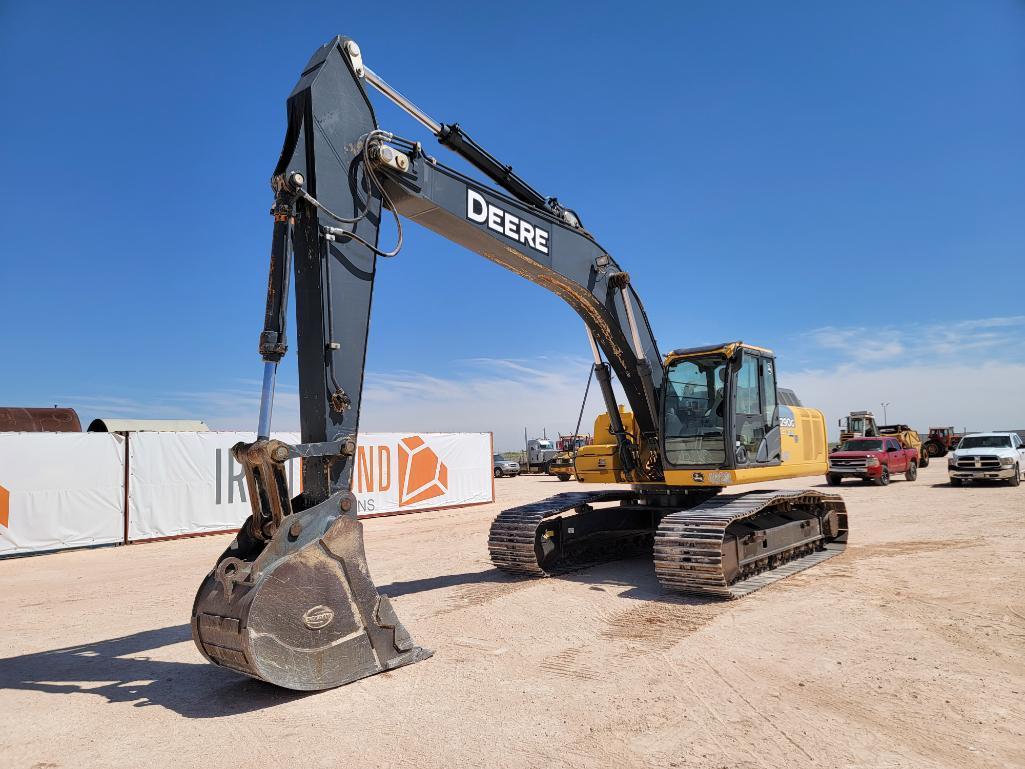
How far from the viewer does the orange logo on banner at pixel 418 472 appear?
19.8 metres

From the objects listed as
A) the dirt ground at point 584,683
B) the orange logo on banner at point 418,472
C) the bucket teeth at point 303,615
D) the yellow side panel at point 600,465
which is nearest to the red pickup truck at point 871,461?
the orange logo on banner at point 418,472

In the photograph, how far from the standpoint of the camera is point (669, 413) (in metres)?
9.08

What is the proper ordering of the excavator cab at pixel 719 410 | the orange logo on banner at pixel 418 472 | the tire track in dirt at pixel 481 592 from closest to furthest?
the tire track in dirt at pixel 481 592
the excavator cab at pixel 719 410
the orange logo on banner at pixel 418 472

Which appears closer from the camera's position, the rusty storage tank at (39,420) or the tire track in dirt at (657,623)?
the tire track in dirt at (657,623)

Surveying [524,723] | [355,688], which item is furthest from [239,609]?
[524,723]

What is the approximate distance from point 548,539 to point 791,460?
367 centimetres

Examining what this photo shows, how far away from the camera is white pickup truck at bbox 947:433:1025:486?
67.8 ft

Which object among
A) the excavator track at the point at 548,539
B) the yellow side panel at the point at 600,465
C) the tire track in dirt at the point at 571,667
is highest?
the yellow side panel at the point at 600,465

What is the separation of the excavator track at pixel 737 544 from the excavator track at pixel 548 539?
167 centimetres

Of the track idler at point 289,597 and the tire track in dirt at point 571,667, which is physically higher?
the track idler at point 289,597

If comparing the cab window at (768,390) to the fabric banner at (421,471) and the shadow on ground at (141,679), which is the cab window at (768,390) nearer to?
the shadow on ground at (141,679)

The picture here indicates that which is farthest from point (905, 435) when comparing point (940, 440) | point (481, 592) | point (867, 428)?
point (481, 592)

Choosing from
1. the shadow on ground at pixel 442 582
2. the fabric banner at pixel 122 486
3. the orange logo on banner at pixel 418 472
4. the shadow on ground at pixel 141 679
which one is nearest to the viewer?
the shadow on ground at pixel 141 679

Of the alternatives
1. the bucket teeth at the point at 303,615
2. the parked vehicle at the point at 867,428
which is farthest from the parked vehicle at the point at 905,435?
the bucket teeth at the point at 303,615
